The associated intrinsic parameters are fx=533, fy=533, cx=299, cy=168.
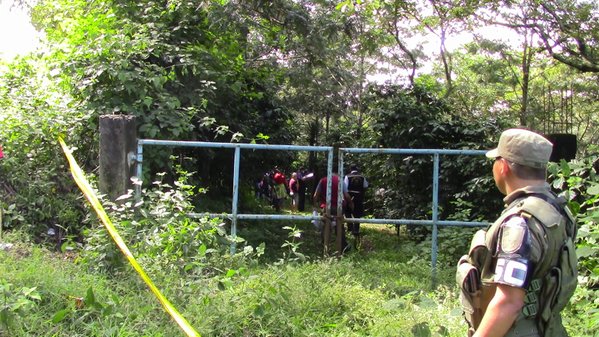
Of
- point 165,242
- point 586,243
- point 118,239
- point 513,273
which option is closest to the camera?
point 513,273

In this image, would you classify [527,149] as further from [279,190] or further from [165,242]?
[279,190]

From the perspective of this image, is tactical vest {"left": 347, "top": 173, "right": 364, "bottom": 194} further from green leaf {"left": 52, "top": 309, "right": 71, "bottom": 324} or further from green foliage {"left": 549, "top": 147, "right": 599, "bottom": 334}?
green leaf {"left": 52, "top": 309, "right": 71, "bottom": 324}

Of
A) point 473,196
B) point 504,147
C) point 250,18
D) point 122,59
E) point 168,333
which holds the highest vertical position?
point 250,18

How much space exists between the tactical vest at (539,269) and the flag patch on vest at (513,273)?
0.24 feet

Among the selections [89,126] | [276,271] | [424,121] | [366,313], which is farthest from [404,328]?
[424,121]

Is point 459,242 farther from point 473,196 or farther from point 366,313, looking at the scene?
point 366,313

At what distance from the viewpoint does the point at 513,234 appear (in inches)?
76.7

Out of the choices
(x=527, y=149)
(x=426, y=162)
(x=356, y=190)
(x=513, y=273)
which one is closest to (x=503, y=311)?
(x=513, y=273)

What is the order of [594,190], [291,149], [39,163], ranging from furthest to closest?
[39,163] → [291,149] → [594,190]

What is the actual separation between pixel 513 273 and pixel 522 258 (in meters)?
0.06

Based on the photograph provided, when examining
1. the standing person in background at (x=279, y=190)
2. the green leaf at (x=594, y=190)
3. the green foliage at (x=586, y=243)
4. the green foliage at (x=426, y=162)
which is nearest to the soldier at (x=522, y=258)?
the green foliage at (x=586, y=243)

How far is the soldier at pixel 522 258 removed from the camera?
1.90m

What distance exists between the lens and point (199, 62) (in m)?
6.73

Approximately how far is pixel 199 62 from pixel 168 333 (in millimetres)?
4271
